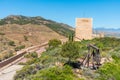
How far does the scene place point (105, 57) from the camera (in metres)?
35.6

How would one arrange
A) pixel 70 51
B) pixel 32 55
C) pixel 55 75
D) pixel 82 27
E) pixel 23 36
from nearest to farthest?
pixel 55 75
pixel 70 51
pixel 32 55
pixel 82 27
pixel 23 36

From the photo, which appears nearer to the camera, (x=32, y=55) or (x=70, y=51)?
(x=70, y=51)

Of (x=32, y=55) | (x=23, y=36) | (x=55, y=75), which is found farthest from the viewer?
(x=23, y=36)

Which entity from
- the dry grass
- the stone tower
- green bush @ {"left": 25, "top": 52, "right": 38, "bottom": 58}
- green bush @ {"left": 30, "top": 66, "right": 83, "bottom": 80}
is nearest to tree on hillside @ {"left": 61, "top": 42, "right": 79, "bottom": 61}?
green bush @ {"left": 30, "top": 66, "right": 83, "bottom": 80}

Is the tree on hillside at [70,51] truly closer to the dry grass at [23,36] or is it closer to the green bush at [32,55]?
the green bush at [32,55]

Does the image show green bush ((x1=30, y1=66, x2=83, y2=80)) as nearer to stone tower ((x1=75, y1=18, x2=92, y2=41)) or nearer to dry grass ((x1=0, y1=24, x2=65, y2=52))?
stone tower ((x1=75, y1=18, x2=92, y2=41))

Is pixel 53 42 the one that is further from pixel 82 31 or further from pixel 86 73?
pixel 86 73

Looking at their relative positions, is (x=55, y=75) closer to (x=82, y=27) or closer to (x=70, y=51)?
(x=70, y=51)

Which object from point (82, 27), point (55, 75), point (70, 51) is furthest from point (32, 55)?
point (55, 75)

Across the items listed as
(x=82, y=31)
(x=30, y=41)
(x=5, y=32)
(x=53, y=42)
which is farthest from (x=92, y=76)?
(x=5, y=32)

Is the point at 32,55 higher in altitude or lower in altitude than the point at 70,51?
lower

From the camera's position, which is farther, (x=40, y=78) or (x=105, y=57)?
(x=105, y=57)

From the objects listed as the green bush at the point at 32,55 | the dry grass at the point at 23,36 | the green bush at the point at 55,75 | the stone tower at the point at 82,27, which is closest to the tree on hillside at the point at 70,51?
the green bush at the point at 55,75

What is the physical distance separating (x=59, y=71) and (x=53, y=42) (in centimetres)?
3456
